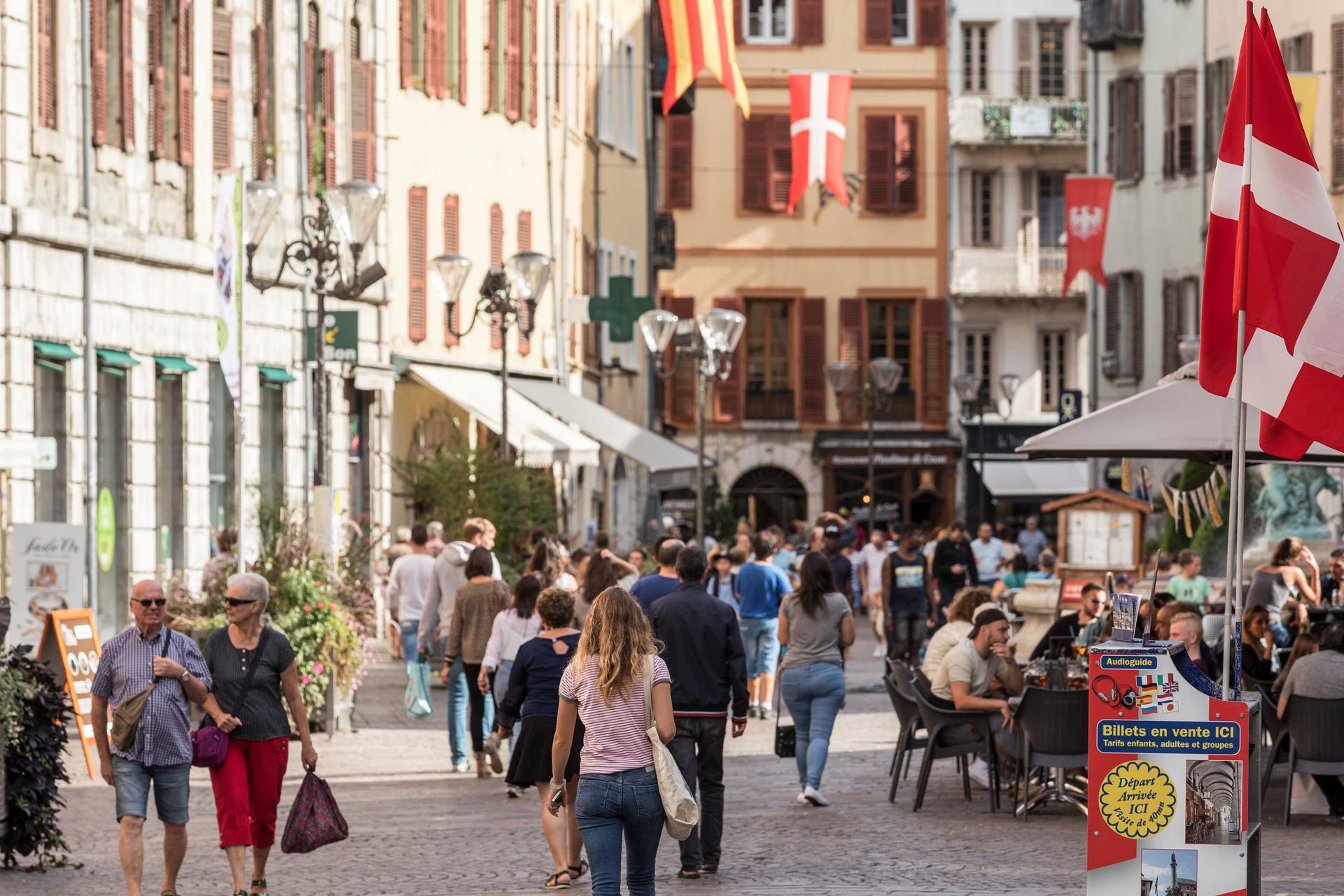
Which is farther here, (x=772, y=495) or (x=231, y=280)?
(x=772, y=495)

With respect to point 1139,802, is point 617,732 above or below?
above

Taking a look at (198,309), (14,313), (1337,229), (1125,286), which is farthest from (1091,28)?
(1337,229)

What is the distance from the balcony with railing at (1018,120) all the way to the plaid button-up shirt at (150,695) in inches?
1873

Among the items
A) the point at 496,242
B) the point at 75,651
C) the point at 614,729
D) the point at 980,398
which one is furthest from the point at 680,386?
the point at 614,729

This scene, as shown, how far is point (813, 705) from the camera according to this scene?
1586 centimetres

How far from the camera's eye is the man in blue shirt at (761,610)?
22.2 meters

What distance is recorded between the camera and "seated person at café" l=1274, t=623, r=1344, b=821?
14.6 metres

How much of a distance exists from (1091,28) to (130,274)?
85.4 ft

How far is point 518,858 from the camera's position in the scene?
13633 millimetres

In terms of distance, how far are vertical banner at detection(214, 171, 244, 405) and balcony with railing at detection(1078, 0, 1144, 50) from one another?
102 feet

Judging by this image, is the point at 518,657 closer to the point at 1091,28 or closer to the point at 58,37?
the point at 58,37

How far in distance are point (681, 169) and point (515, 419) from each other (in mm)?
24800

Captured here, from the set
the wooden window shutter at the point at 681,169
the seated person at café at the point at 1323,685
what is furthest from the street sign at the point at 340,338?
the wooden window shutter at the point at 681,169

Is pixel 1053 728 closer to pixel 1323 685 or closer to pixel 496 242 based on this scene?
pixel 1323 685
